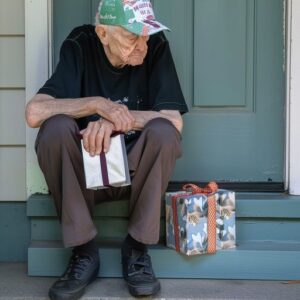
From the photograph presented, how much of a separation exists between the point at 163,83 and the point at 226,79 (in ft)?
1.74

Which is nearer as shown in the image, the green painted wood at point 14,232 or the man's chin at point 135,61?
the man's chin at point 135,61

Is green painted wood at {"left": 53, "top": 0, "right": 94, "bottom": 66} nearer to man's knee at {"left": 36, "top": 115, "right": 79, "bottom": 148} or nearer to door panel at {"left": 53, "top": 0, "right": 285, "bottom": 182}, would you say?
door panel at {"left": 53, "top": 0, "right": 285, "bottom": 182}

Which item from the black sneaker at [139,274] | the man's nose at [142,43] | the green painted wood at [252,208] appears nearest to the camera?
the black sneaker at [139,274]

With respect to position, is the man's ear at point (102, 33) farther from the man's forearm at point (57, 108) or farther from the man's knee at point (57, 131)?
the man's knee at point (57, 131)

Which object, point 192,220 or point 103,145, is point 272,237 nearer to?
point 192,220

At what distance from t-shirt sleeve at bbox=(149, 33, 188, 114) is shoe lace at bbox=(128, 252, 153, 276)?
618mm

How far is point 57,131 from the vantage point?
2256 millimetres

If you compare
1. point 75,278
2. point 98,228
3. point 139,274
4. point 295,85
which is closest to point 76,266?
point 75,278

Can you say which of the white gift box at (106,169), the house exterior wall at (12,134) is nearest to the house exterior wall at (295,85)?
the white gift box at (106,169)

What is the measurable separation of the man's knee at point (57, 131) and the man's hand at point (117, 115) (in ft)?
0.44

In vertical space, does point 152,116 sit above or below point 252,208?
above

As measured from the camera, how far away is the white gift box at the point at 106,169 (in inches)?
88.1

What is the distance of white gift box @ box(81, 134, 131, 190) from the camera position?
88.1 inches

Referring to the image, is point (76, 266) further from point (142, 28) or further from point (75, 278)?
point (142, 28)
